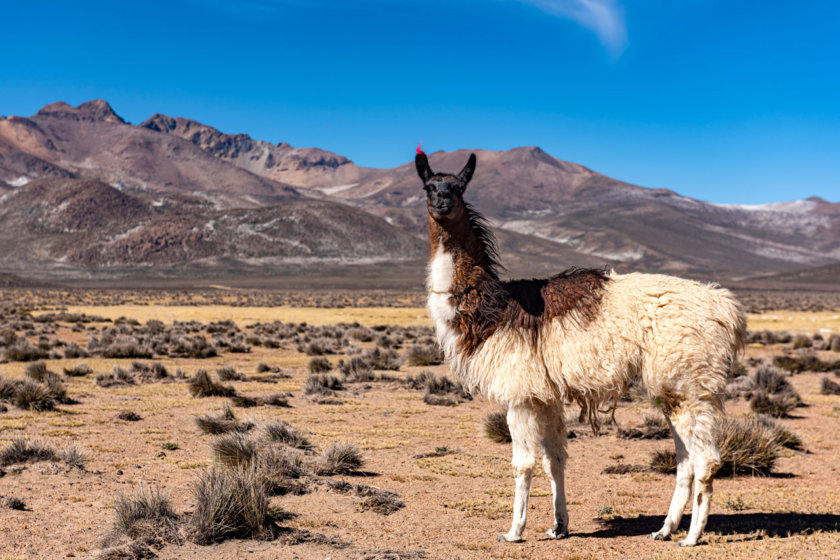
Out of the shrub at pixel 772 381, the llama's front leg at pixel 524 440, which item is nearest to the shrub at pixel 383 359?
the shrub at pixel 772 381

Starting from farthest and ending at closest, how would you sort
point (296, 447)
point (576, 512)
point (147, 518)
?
point (296, 447) < point (576, 512) < point (147, 518)

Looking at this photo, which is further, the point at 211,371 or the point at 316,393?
the point at 211,371

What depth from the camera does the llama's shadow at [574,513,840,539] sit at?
6.64 m

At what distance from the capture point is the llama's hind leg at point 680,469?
6020 mm

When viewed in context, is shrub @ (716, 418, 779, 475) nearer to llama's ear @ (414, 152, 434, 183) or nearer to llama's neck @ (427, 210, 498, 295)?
llama's neck @ (427, 210, 498, 295)

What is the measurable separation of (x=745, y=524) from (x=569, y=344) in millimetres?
2768

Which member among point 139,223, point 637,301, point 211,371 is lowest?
point 211,371

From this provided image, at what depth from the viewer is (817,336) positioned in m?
29.0

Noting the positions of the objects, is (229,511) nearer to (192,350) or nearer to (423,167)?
(423,167)

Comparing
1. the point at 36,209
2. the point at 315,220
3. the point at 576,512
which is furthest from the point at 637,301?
the point at 36,209

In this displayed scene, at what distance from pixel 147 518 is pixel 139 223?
138 meters

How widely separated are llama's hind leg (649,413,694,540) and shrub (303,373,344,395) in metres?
9.95

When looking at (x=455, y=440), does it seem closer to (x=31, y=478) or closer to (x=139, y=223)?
(x=31, y=478)

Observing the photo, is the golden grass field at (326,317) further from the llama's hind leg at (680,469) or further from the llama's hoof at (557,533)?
the llama's hind leg at (680,469)
